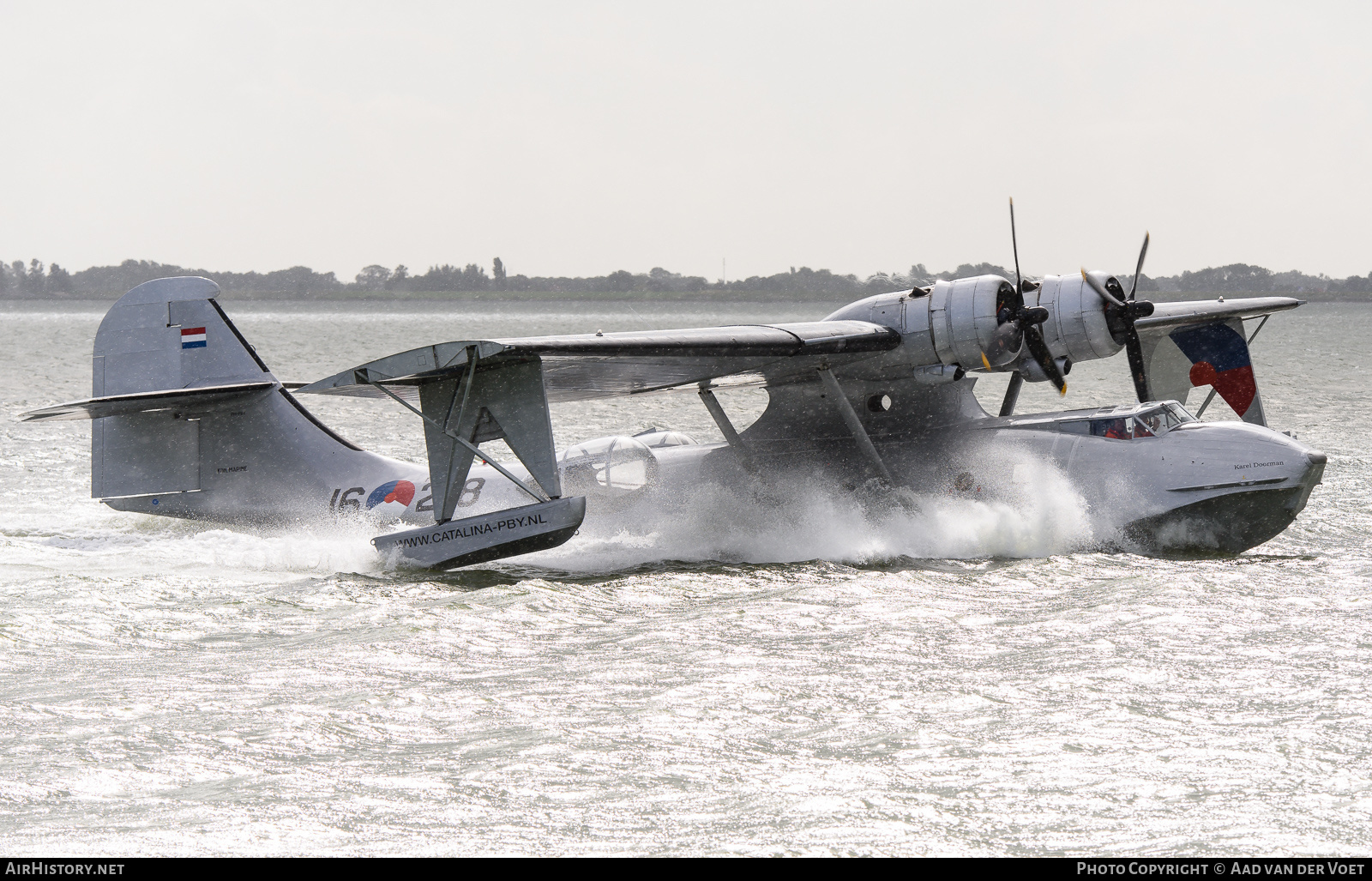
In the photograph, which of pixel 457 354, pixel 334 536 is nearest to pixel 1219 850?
pixel 457 354

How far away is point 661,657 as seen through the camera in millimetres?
9430

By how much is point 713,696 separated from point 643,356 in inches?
246

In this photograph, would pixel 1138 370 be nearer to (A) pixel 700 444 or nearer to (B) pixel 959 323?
(B) pixel 959 323

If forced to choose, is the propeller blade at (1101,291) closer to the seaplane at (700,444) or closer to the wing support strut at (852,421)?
the seaplane at (700,444)

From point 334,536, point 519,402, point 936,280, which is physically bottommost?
point 334,536

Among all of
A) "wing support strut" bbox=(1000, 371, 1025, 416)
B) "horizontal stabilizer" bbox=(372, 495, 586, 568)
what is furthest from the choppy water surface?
"wing support strut" bbox=(1000, 371, 1025, 416)

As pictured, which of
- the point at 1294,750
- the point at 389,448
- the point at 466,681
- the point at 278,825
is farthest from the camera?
the point at 389,448

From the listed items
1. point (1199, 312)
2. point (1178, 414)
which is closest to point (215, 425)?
point (1178, 414)

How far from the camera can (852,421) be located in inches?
592

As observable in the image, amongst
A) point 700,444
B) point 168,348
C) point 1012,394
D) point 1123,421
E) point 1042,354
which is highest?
point 1042,354

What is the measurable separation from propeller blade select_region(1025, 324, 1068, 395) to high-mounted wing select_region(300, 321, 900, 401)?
173cm

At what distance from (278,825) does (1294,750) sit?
569cm

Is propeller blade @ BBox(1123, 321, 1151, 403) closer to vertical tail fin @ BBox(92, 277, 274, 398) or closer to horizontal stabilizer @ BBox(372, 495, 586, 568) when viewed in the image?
horizontal stabilizer @ BBox(372, 495, 586, 568)
